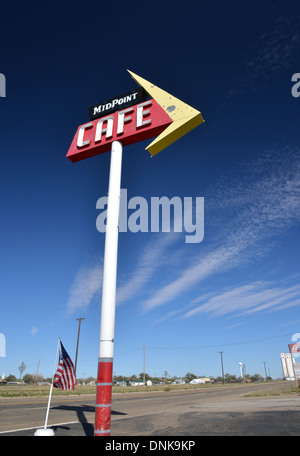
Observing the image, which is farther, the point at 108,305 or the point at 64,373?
the point at 64,373

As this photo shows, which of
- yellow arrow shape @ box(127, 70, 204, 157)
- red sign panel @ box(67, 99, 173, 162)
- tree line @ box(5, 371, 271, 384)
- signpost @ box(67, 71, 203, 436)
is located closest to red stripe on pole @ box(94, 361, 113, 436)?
signpost @ box(67, 71, 203, 436)

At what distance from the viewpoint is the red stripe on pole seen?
590cm

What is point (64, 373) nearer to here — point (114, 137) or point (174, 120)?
point (114, 137)

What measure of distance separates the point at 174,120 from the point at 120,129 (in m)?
1.54

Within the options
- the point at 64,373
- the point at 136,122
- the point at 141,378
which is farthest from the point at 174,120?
the point at 141,378

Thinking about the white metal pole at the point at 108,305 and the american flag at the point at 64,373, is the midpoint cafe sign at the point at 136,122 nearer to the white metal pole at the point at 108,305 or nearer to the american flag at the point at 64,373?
the white metal pole at the point at 108,305

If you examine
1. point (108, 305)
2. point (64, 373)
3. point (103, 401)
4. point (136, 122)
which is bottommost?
point (103, 401)

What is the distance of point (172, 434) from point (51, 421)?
5000 mm

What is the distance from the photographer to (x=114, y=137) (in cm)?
861

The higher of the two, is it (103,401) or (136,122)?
(136,122)

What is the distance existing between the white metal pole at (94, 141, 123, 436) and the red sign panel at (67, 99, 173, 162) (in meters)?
0.54

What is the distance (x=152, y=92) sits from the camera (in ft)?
29.0
